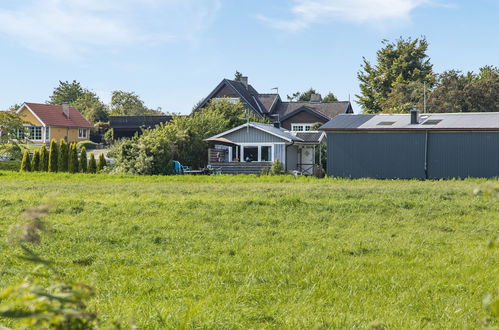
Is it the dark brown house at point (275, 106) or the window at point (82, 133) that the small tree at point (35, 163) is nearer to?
the dark brown house at point (275, 106)

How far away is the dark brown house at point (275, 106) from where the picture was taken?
4609 cm

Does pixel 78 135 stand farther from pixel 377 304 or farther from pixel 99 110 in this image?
pixel 377 304

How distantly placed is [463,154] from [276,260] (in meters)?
21.0

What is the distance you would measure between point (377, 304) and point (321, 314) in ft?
2.20

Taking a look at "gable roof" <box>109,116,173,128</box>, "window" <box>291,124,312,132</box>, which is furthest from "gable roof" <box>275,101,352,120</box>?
"gable roof" <box>109,116,173,128</box>

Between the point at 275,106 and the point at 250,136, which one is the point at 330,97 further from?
the point at 250,136

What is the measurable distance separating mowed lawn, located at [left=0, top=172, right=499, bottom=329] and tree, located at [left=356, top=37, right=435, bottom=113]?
144ft

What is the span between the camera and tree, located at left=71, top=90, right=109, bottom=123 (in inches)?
2628

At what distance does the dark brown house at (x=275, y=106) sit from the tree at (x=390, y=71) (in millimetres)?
4945

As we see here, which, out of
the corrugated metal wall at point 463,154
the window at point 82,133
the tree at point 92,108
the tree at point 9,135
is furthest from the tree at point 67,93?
the corrugated metal wall at point 463,154

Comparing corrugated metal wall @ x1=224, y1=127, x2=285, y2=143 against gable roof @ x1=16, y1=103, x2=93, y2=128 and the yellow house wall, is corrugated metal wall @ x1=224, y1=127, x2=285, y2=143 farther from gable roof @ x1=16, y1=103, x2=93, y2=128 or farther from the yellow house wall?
the yellow house wall

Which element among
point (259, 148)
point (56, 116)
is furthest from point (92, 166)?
point (56, 116)

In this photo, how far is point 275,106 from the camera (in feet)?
171

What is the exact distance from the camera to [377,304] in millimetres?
5340
